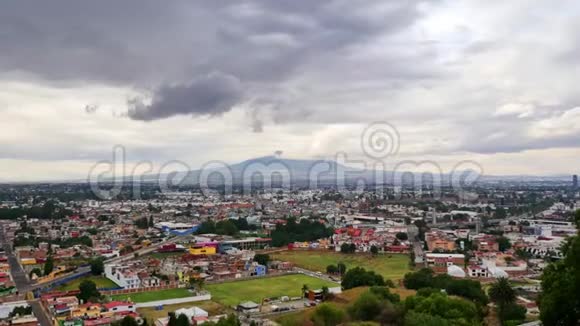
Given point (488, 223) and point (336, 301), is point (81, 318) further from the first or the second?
point (488, 223)

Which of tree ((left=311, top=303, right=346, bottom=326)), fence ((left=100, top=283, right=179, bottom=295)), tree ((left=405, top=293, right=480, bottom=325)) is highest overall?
tree ((left=405, top=293, right=480, bottom=325))

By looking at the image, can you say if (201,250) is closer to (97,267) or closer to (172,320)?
(97,267)


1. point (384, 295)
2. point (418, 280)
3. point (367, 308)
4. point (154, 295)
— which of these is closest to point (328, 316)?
point (367, 308)

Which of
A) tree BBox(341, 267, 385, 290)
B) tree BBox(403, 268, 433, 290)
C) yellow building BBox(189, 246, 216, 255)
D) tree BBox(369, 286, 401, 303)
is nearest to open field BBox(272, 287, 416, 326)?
tree BBox(403, 268, 433, 290)

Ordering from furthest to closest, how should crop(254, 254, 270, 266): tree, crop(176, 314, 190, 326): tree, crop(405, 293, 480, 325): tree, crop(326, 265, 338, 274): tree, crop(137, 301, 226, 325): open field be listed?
1. crop(254, 254, 270, 266): tree
2. crop(326, 265, 338, 274): tree
3. crop(137, 301, 226, 325): open field
4. crop(176, 314, 190, 326): tree
5. crop(405, 293, 480, 325): tree

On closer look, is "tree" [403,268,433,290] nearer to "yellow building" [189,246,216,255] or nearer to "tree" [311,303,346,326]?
"tree" [311,303,346,326]

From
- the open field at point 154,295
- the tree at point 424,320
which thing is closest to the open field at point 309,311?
the tree at point 424,320

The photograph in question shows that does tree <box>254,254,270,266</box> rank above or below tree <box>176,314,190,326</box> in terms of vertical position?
below
